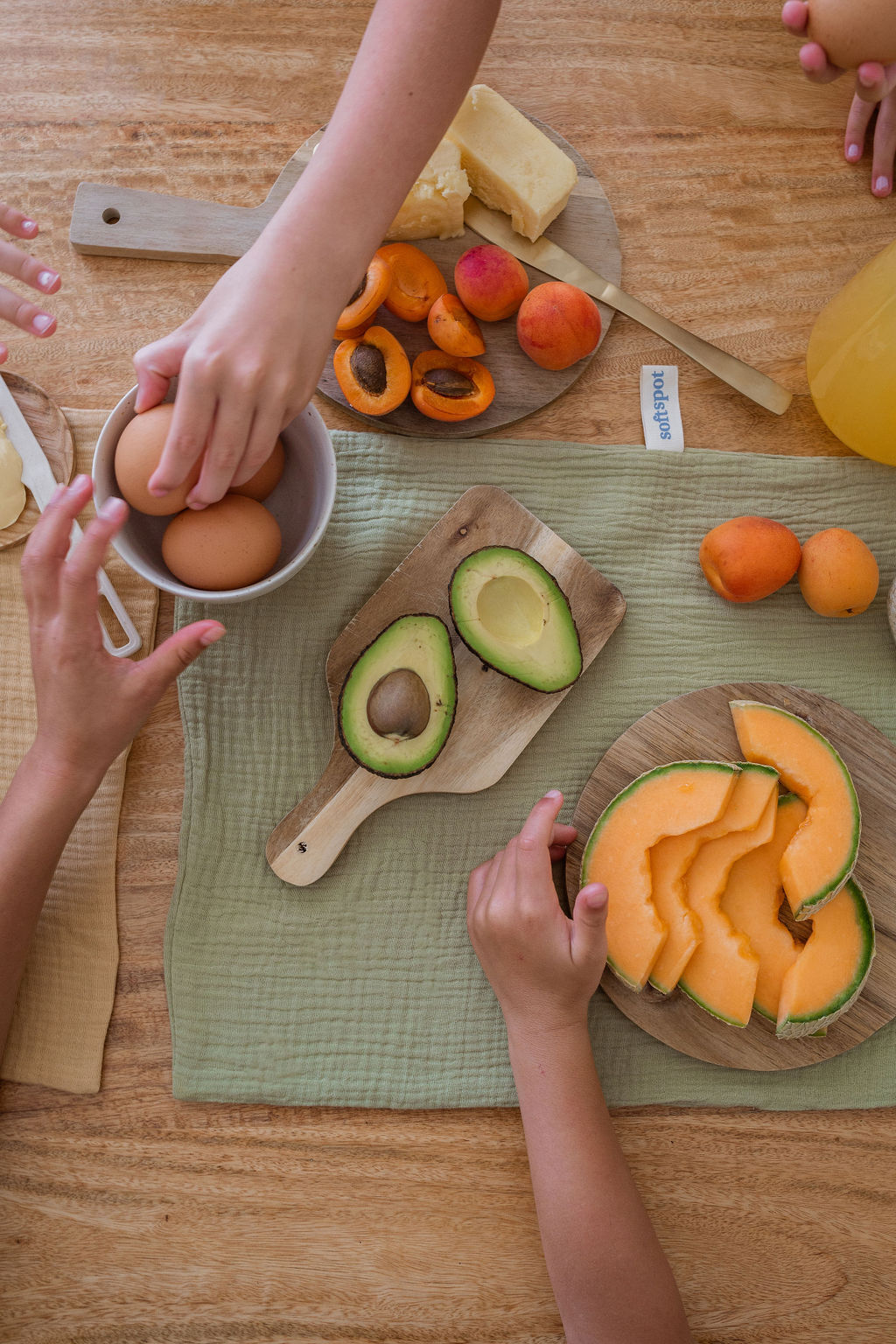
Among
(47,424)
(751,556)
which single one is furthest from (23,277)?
(751,556)

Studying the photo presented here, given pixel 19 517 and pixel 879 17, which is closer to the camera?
pixel 879 17

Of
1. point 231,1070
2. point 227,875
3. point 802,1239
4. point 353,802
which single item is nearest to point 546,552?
point 353,802

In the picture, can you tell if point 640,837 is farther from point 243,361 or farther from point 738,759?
point 243,361

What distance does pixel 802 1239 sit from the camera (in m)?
0.79

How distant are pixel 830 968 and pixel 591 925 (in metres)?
0.23

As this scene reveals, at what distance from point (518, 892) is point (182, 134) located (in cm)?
82

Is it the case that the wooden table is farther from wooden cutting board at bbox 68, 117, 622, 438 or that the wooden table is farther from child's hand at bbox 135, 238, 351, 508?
child's hand at bbox 135, 238, 351, 508

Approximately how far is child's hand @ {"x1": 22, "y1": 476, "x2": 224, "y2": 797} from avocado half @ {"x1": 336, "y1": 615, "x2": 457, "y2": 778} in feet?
0.47

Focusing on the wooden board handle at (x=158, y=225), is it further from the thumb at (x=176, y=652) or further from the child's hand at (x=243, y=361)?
the thumb at (x=176, y=652)

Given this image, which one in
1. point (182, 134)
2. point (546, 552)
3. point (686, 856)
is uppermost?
point (182, 134)

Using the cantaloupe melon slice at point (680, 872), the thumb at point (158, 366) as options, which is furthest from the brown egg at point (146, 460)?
the cantaloupe melon slice at point (680, 872)

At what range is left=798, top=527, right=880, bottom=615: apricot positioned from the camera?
0.81 m

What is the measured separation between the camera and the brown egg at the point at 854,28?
67cm

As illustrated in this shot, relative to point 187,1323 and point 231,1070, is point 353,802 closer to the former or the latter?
point 231,1070
